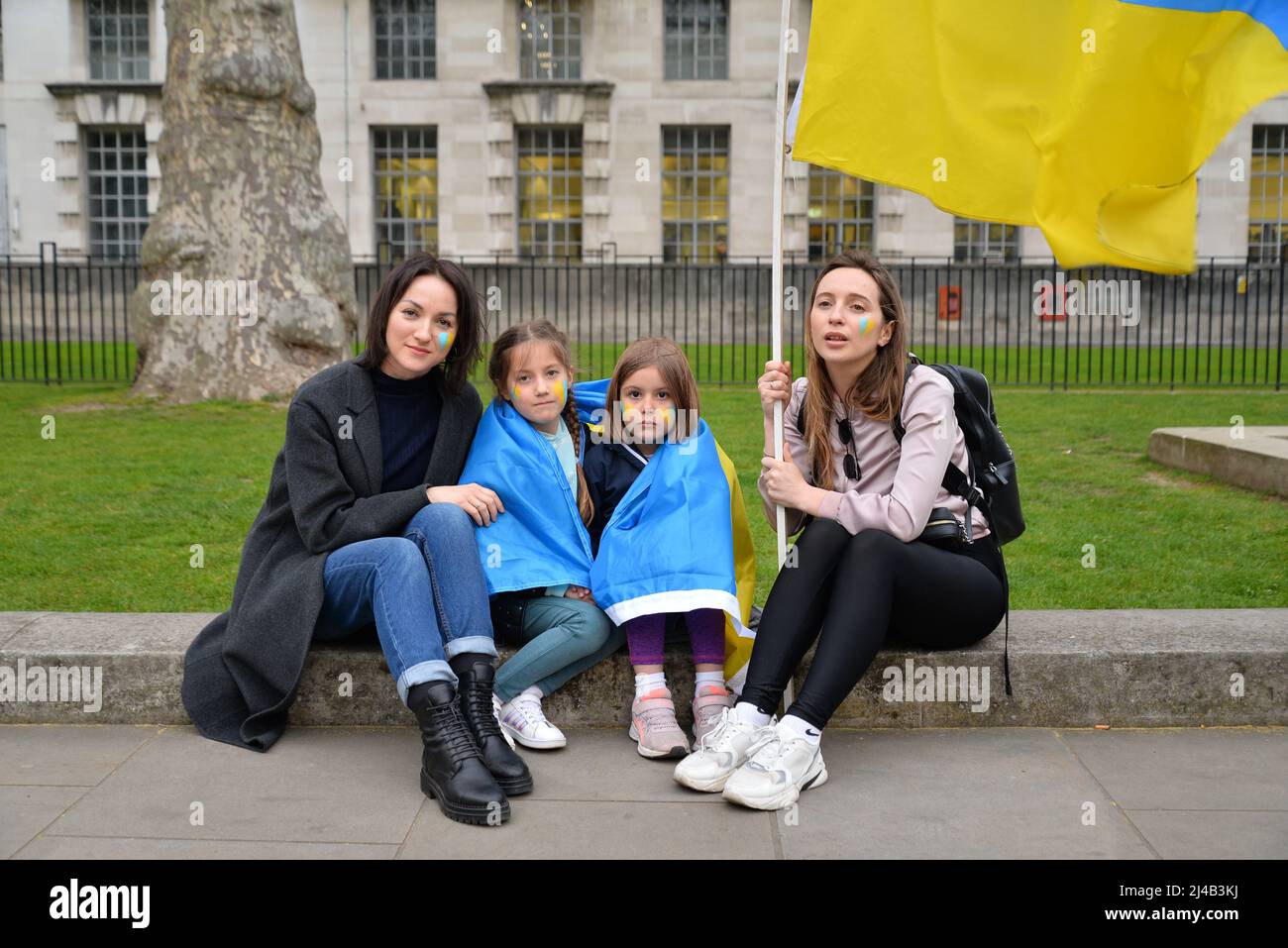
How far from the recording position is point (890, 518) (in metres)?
3.46

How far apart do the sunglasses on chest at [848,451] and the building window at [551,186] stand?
21.8 meters

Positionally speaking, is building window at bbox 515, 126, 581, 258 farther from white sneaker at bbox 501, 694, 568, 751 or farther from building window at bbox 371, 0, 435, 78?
white sneaker at bbox 501, 694, 568, 751

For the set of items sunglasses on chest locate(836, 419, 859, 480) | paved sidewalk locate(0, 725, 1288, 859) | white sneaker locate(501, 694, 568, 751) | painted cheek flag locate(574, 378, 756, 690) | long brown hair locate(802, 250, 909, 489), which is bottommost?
paved sidewalk locate(0, 725, 1288, 859)

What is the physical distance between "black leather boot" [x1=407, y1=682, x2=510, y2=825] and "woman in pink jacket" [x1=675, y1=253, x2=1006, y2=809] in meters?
0.50

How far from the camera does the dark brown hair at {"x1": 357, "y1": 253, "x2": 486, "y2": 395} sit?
3.66 meters

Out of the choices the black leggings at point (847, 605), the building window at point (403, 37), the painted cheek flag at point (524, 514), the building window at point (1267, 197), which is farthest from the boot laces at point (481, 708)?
the building window at point (1267, 197)

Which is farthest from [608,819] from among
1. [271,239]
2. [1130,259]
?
[271,239]

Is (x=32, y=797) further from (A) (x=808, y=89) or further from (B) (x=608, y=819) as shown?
(A) (x=808, y=89)

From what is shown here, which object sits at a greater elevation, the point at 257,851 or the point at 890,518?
the point at 890,518

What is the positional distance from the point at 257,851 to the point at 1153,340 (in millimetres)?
20683

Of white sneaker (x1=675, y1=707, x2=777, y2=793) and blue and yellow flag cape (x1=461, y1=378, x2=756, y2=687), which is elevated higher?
blue and yellow flag cape (x1=461, y1=378, x2=756, y2=687)

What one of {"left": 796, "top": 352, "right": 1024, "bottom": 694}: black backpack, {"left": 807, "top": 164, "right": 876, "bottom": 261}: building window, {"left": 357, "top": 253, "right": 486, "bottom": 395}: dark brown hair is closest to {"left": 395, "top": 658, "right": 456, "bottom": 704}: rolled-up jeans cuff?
{"left": 357, "top": 253, "right": 486, "bottom": 395}: dark brown hair

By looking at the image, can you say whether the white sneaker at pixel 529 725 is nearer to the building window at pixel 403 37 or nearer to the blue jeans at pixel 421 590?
the blue jeans at pixel 421 590

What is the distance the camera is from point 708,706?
3.62 meters
